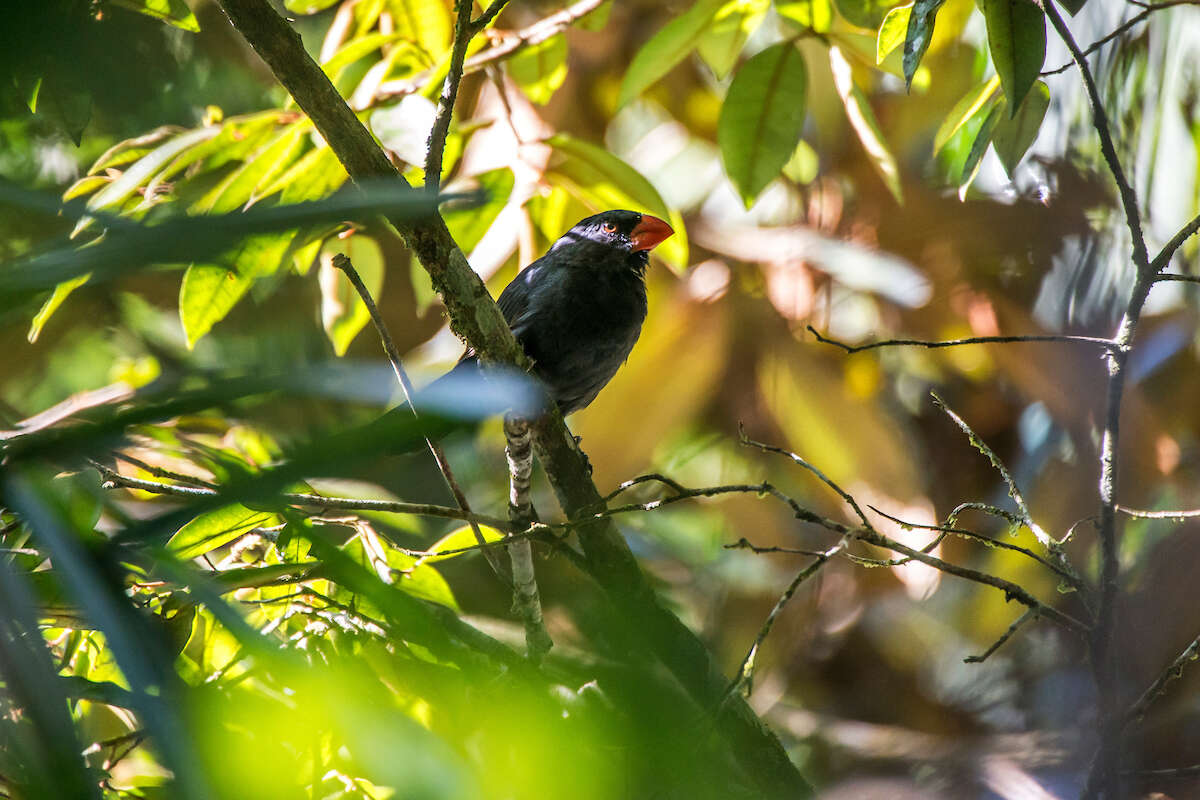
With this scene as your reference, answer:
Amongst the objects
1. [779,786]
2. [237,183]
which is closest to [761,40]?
[237,183]

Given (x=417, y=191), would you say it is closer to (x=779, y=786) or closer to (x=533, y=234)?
(x=779, y=786)

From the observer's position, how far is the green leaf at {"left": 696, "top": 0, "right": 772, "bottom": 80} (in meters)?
2.29

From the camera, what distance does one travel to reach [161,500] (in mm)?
1793

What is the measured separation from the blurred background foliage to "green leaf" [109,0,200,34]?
0.02m

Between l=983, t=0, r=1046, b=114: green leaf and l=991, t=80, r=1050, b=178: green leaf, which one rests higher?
l=983, t=0, r=1046, b=114: green leaf

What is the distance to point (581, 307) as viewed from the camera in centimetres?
271

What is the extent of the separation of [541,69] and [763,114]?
75cm

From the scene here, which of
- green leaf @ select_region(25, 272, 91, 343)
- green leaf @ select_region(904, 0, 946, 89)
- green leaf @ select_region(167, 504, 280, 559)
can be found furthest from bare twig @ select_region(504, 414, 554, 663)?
green leaf @ select_region(904, 0, 946, 89)

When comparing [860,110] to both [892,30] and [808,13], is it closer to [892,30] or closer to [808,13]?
[808,13]

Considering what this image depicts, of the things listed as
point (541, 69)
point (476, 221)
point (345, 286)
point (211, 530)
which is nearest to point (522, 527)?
point (211, 530)

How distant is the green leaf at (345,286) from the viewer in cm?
255

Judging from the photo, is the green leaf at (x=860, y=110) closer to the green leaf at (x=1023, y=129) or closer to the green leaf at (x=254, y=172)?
the green leaf at (x=1023, y=129)

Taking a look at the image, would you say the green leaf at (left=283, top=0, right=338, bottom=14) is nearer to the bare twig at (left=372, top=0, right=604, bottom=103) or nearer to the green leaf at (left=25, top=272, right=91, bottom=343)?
the bare twig at (left=372, top=0, right=604, bottom=103)

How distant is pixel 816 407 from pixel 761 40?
61.3 inches
